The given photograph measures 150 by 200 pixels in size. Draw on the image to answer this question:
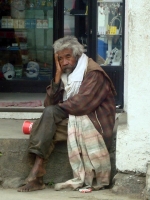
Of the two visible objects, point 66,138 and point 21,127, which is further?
point 21,127

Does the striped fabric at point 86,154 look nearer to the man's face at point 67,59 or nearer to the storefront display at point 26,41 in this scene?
the man's face at point 67,59

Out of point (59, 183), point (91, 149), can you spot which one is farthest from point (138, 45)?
point (59, 183)

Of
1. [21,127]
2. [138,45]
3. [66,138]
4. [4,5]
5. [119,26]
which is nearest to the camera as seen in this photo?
[138,45]

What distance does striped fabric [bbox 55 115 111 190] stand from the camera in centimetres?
619

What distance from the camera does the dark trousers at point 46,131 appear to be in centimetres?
616

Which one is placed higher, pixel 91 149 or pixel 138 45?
pixel 138 45

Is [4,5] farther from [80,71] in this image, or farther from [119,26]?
[80,71]

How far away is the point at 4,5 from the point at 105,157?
3823 millimetres

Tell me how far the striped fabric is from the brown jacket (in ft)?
0.25

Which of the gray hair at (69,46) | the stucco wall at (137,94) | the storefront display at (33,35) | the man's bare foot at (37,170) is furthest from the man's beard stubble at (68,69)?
the storefront display at (33,35)

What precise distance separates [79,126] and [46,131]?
0.32 m

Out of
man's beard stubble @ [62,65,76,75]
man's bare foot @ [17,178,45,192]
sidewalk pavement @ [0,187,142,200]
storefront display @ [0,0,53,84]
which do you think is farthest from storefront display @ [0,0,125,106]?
sidewalk pavement @ [0,187,142,200]

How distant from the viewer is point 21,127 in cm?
724

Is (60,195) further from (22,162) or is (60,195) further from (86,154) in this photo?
(22,162)
